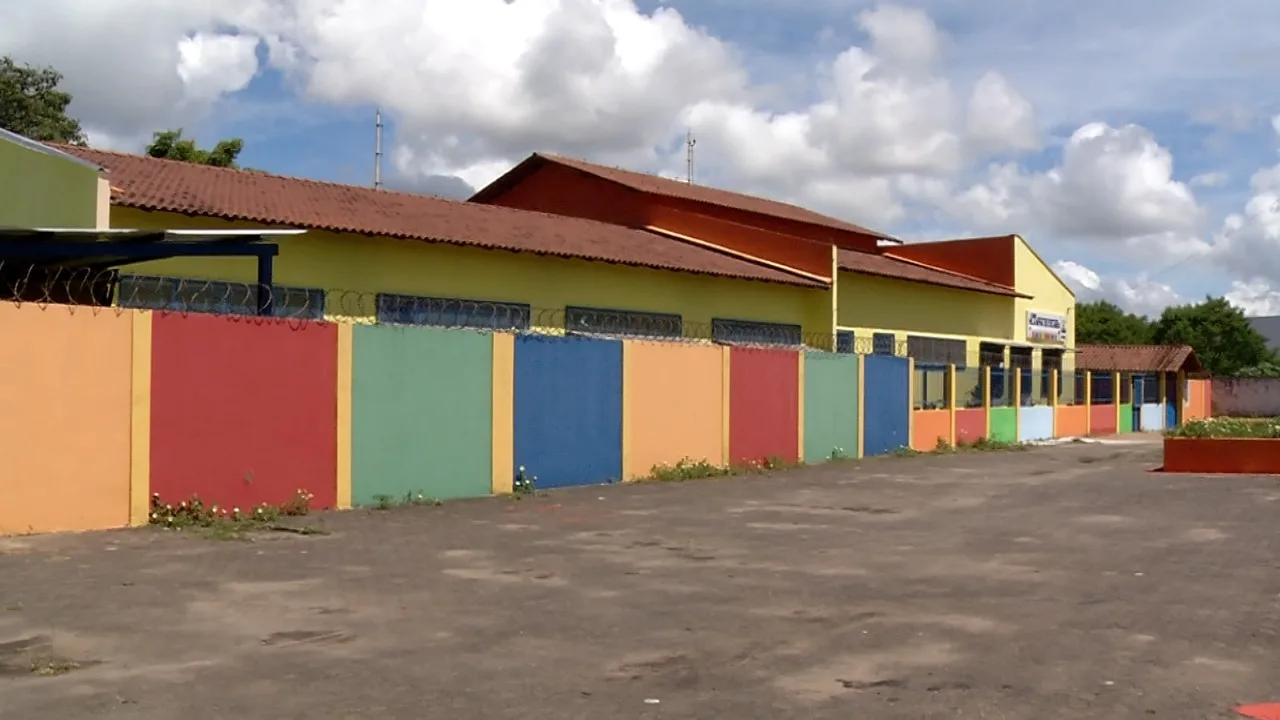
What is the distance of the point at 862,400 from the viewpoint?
70.9 ft

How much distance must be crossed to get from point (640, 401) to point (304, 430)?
5471 millimetres

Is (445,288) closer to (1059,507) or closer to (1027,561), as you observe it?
(1059,507)

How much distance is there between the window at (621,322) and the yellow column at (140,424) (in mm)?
10884

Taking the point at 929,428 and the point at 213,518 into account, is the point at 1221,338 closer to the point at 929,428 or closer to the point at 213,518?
the point at 929,428

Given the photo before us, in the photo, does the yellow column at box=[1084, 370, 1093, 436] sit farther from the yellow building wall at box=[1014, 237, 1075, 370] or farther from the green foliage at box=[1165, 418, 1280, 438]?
the green foliage at box=[1165, 418, 1280, 438]

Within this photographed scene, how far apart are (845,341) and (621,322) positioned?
21.9 feet

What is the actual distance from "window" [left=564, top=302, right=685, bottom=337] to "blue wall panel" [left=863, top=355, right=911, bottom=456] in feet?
12.1

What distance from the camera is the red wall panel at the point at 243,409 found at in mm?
10836

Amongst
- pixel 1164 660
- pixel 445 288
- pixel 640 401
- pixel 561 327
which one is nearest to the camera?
pixel 1164 660

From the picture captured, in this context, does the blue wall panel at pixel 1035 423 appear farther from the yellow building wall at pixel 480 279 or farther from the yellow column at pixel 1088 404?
the yellow building wall at pixel 480 279

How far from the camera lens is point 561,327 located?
69.1 ft

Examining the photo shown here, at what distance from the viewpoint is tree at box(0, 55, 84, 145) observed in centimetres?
3416

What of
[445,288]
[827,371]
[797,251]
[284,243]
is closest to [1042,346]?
[797,251]

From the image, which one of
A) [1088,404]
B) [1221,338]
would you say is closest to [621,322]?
[1088,404]
